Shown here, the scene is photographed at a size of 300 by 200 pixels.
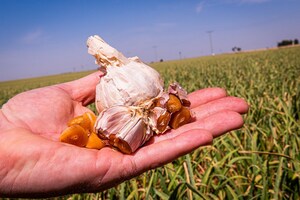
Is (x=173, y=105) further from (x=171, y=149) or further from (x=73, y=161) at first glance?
(x=73, y=161)

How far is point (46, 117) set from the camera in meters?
2.15

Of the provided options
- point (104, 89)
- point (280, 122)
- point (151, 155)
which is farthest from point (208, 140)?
point (280, 122)

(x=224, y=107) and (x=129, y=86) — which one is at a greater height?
(x=129, y=86)

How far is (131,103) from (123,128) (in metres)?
0.27

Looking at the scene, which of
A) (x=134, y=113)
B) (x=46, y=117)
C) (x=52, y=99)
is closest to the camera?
(x=134, y=113)

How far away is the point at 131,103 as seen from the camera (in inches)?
77.2

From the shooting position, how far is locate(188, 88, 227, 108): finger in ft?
8.02

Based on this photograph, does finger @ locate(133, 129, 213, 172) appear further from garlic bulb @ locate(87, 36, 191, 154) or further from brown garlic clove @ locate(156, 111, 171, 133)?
brown garlic clove @ locate(156, 111, 171, 133)

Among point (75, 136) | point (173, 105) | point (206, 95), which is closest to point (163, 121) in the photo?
point (173, 105)

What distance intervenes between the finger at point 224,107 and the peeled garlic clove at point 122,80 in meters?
0.36

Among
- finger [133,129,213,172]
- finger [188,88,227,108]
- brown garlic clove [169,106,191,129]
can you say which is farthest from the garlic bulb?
finger [188,88,227,108]

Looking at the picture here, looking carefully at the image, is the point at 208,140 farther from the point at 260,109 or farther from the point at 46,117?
the point at 260,109

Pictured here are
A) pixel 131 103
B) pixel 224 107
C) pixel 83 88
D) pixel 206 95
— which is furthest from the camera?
pixel 83 88

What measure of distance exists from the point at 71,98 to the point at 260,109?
2.27 metres
